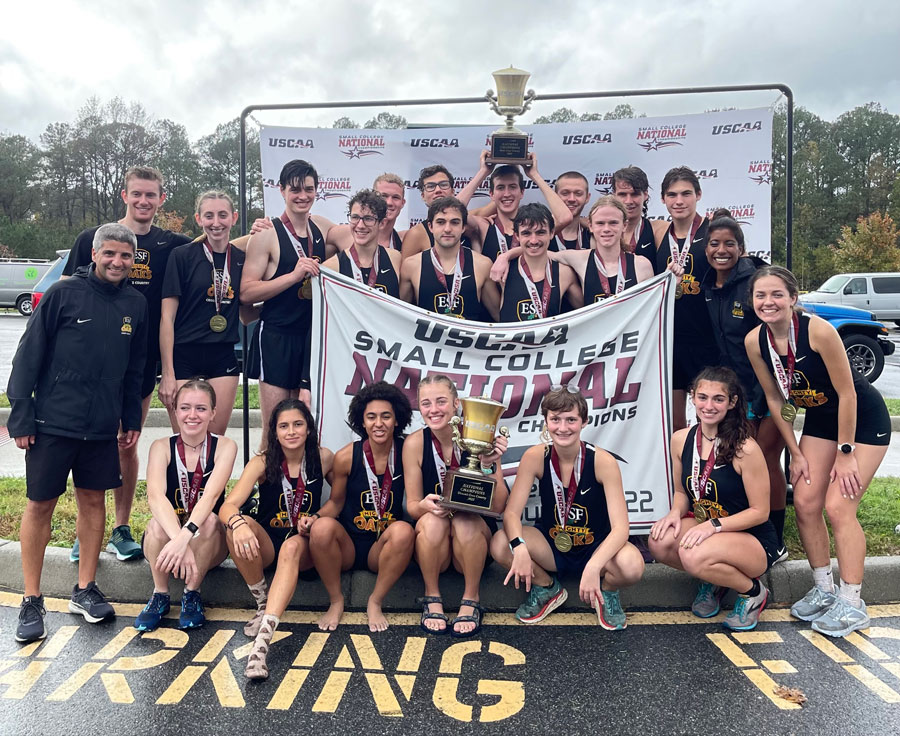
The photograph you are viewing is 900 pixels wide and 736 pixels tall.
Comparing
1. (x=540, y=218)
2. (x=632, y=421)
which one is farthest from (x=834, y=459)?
(x=540, y=218)

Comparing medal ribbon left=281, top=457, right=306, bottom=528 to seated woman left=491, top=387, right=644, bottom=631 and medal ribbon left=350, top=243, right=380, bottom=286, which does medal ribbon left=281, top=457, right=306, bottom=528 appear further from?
medal ribbon left=350, top=243, right=380, bottom=286

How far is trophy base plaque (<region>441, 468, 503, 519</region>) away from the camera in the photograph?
3.46m

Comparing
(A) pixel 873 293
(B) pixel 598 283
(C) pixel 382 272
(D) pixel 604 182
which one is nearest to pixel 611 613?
(B) pixel 598 283

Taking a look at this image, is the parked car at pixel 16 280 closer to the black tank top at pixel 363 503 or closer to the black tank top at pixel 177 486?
the black tank top at pixel 177 486

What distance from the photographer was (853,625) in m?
3.43

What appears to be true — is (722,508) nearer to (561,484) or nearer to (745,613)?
(745,613)

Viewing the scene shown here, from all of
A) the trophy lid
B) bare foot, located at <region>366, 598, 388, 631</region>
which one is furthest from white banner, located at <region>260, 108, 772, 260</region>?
bare foot, located at <region>366, 598, 388, 631</region>

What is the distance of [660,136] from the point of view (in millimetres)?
5918

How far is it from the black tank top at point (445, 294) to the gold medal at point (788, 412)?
1890 millimetres

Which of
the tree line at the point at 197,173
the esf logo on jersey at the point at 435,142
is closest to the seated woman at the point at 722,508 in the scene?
the esf logo on jersey at the point at 435,142

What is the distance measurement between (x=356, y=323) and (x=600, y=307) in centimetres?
150

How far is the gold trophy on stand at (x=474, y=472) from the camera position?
3467 millimetres

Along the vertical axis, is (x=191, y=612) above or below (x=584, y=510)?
below

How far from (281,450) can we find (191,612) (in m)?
0.88
